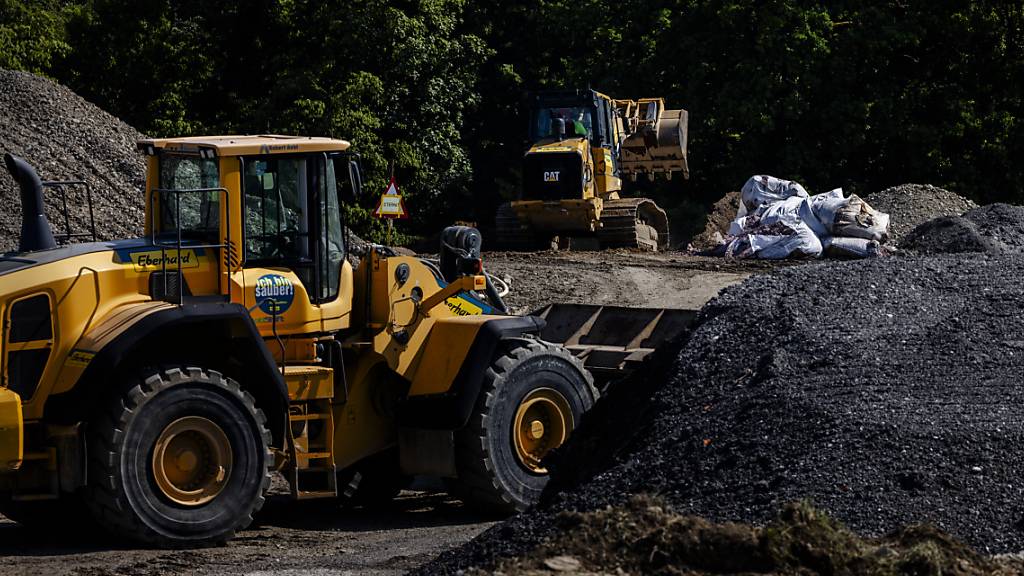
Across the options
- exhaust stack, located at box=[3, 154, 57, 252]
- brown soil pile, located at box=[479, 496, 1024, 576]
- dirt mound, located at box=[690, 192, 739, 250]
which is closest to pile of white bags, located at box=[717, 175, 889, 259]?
dirt mound, located at box=[690, 192, 739, 250]

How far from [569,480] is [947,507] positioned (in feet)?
8.46

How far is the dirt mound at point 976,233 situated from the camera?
2083cm

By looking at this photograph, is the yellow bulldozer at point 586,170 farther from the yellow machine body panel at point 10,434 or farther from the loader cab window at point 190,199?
the yellow machine body panel at point 10,434

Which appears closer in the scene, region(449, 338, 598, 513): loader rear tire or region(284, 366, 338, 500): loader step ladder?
region(284, 366, 338, 500): loader step ladder

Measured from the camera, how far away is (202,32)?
34281 mm

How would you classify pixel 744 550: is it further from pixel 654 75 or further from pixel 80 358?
pixel 654 75

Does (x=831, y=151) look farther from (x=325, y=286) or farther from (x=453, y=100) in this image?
(x=325, y=286)

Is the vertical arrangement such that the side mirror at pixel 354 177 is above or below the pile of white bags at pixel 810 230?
above

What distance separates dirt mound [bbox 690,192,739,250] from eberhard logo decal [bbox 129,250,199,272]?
62.0 ft

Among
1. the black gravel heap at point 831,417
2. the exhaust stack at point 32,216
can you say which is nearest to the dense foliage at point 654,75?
the exhaust stack at point 32,216

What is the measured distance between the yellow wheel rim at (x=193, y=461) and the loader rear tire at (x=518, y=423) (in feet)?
6.27

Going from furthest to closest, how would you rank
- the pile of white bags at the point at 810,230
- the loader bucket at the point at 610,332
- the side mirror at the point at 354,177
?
the pile of white bags at the point at 810,230 < the loader bucket at the point at 610,332 < the side mirror at the point at 354,177

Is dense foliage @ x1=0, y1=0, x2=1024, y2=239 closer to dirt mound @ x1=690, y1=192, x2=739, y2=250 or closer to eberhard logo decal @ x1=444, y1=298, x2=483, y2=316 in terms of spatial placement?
dirt mound @ x1=690, y1=192, x2=739, y2=250

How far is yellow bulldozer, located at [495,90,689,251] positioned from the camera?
26375mm
